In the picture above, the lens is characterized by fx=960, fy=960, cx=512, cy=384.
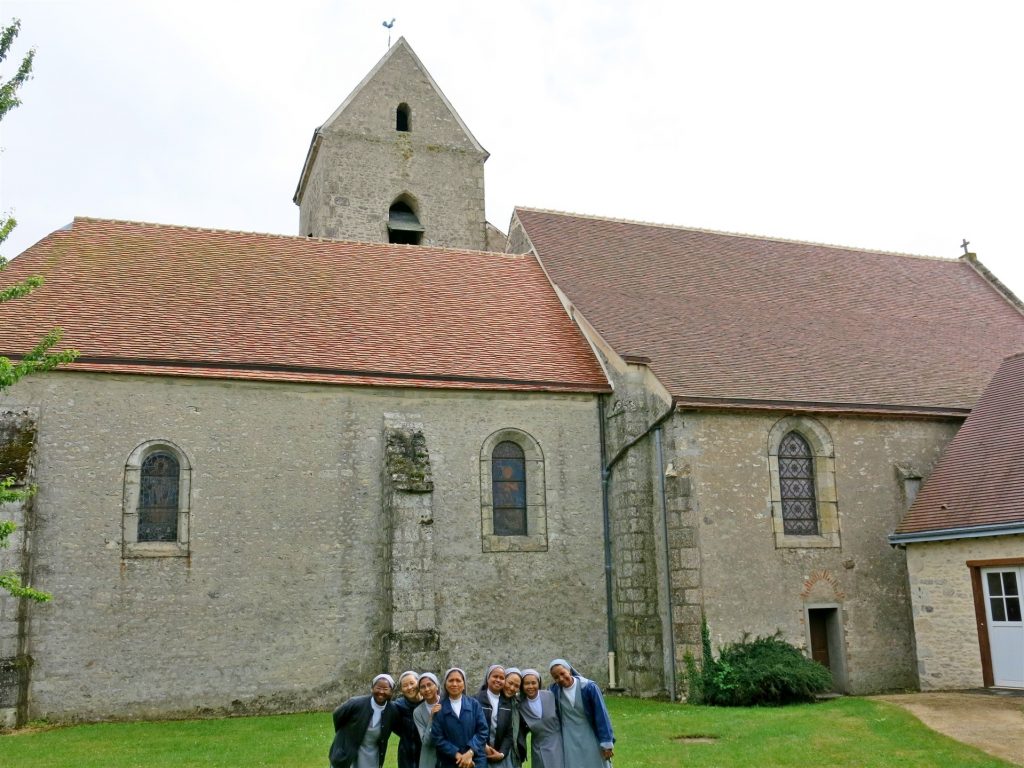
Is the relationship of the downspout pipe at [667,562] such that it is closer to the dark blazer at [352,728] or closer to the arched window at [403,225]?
the dark blazer at [352,728]

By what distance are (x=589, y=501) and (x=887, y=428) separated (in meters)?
5.92

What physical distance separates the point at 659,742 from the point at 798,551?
6.09 metres

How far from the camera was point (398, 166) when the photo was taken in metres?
23.8

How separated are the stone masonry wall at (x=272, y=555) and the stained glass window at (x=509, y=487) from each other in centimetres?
43

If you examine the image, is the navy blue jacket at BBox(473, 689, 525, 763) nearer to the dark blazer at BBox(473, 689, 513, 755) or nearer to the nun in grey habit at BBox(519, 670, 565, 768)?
the dark blazer at BBox(473, 689, 513, 755)

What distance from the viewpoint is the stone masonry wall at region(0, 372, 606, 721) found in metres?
14.4

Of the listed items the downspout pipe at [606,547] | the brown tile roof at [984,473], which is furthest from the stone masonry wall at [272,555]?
the brown tile roof at [984,473]

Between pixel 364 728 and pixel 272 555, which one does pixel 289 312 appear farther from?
pixel 364 728

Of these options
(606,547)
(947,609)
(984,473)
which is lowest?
(947,609)

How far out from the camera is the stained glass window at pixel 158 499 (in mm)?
15086

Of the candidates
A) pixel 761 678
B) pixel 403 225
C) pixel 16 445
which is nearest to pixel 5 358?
pixel 16 445

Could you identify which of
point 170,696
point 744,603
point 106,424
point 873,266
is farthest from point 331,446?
point 873,266

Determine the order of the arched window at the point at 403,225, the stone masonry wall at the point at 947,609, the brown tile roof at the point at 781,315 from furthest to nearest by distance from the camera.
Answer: the arched window at the point at 403,225, the brown tile roof at the point at 781,315, the stone masonry wall at the point at 947,609

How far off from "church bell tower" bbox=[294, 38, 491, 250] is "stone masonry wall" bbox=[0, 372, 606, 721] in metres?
7.90
